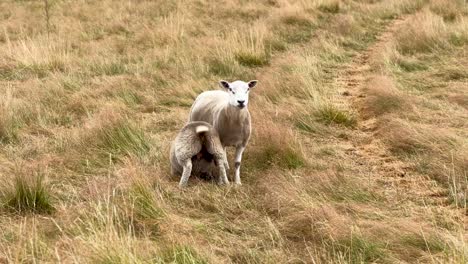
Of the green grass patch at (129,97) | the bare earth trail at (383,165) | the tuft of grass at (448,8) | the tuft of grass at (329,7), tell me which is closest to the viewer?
the bare earth trail at (383,165)

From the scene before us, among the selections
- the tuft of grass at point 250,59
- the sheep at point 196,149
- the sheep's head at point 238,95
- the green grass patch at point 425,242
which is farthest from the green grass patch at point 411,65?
the green grass patch at point 425,242

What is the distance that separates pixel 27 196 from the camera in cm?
426

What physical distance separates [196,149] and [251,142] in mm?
1128

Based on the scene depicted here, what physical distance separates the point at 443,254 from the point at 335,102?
13.9ft

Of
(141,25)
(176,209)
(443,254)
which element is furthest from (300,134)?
(141,25)

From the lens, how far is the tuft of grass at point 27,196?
424 cm

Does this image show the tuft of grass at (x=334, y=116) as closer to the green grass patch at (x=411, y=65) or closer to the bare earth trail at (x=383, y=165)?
the bare earth trail at (x=383, y=165)

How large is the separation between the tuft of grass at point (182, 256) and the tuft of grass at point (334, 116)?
145 inches

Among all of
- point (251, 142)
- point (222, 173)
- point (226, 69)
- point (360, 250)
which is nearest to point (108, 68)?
point (226, 69)

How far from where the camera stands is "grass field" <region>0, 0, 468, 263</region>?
3.65 meters

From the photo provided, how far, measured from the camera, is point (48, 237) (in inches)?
150

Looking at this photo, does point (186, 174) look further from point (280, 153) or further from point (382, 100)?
point (382, 100)

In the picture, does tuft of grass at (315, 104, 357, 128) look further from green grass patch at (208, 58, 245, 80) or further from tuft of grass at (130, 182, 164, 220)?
tuft of grass at (130, 182, 164, 220)

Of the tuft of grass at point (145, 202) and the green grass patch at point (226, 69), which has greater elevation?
the tuft of grass at point (145, 202)
